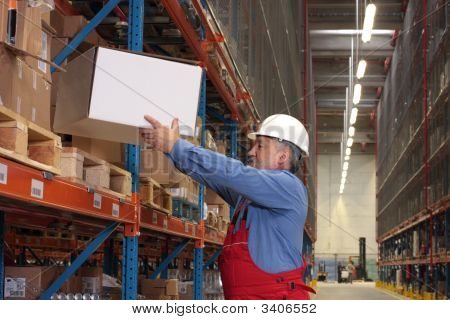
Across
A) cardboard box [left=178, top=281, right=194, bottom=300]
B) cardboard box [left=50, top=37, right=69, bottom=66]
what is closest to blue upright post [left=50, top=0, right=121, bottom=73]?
cardboard box [left=50, top=37, right=69, bottom=66]

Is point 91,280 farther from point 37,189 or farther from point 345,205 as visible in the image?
point 345,205

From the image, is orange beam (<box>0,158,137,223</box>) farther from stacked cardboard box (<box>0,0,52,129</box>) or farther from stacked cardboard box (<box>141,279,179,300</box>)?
A: stacked cardboard box (<box>141,279,179,300</box>)

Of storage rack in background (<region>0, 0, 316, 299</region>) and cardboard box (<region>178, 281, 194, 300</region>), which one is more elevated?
storage rack in background (<region>0, 0, 316, 299</region>)

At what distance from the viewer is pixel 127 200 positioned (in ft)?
14.0

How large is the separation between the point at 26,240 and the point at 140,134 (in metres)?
4.48

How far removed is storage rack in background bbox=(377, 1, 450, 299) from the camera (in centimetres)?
1362

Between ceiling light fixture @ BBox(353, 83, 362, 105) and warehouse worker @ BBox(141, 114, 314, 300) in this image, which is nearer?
warehouse worker @ BBox(141, 114, 314, 300)

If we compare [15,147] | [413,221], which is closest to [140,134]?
[15,147]

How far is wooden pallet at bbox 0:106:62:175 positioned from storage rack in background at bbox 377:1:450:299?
1052 cm

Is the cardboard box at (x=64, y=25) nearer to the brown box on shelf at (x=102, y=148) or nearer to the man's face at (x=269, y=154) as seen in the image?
the brown box on shelf at (x=102, y=148)

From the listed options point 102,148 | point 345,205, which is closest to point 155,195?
point 102,148

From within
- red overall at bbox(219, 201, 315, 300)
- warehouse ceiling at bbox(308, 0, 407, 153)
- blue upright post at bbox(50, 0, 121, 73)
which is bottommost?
red overall at bbox(219, 201, 315, 300)

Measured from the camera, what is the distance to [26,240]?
7.36 m
